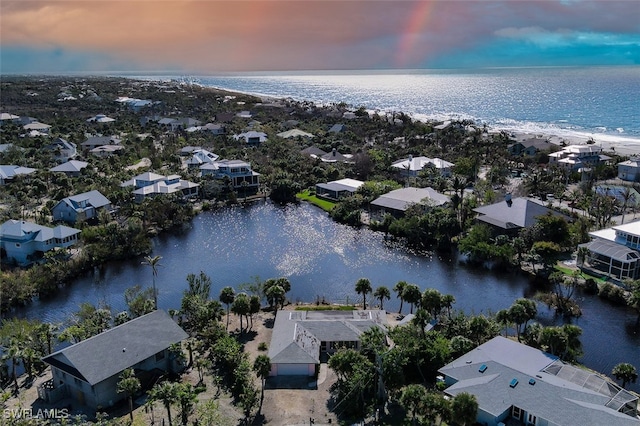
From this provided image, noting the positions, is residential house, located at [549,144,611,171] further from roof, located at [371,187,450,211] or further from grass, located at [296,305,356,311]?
grass, located at [296,305,356,311]

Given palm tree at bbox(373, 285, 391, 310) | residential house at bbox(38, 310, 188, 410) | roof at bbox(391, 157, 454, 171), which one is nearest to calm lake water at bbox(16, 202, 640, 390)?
palm tree at bbox(373, 285, 391, 310)

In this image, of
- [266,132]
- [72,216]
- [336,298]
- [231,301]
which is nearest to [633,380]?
[336,298]

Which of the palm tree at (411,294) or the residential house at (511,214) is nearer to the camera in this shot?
the palm tree at (411,294)

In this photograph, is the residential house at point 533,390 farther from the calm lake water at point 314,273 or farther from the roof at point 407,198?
the roof at point 407,198

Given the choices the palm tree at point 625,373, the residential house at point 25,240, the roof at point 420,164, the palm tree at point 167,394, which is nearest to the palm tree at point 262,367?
the palm tree at point 167,394

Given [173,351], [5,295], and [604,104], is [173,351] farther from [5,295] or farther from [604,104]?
[604,104]

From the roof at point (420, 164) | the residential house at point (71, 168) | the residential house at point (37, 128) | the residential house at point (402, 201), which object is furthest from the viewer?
the residential house at point (37, 128)
